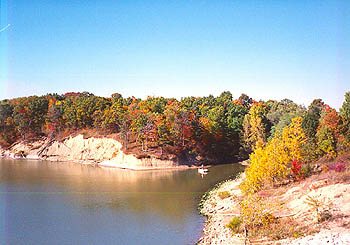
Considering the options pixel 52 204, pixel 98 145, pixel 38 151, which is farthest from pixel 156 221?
pixel 38 151

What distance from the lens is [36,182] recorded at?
52656 millimetres

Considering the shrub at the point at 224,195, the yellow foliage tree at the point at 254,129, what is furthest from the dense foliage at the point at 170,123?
the shrub at the point at 224,195

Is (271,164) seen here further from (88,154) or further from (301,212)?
(88,154)

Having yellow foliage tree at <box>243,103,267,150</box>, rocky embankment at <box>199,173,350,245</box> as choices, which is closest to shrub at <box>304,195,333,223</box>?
rocky embankment at <box>199,173,350,245</box>

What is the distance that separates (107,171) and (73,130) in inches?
914

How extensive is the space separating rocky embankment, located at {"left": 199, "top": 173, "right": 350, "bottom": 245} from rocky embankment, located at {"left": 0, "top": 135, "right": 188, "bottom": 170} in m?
27.5

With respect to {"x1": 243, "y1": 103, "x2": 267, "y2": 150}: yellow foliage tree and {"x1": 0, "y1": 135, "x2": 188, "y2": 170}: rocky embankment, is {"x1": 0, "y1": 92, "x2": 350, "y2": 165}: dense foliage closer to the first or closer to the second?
{"x1": 243, "y1": 103, "x2": 267, "y2": 150}: yellow foliage tree

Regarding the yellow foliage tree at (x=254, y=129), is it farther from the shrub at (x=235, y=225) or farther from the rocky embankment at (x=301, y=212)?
the shrub at (x=235, y=225)

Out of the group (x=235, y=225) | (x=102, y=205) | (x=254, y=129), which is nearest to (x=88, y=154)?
(x=102, y=205)

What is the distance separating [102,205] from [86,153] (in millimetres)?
38532

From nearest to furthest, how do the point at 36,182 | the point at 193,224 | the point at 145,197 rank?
the point at 193,224
the point at 145,197
the point at 36,182

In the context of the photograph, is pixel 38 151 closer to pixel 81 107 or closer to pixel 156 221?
pixel 81 107

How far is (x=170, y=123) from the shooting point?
224 ft

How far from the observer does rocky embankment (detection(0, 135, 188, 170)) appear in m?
65.9
